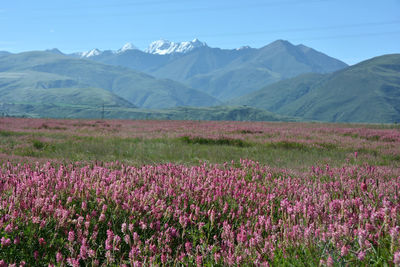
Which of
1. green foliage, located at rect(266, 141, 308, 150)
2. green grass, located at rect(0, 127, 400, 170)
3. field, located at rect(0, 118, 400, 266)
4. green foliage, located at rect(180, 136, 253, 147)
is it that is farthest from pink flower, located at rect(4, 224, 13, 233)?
green foliage, located at rect(180, 136, 253, 147)

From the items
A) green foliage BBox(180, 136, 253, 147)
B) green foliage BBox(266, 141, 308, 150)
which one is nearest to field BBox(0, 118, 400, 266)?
green foliage BBox(266, 141, 308, 150)

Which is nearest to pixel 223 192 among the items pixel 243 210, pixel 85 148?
pixel 243 210

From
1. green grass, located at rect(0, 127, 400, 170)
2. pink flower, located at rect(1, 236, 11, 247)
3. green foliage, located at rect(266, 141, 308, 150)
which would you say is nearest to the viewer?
pink flower, located at rect(1, 236, 11, 247)

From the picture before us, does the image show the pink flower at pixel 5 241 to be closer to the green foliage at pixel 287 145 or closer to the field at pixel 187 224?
the field at pixel 187 224

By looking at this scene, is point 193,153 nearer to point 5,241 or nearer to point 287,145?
point 287,145

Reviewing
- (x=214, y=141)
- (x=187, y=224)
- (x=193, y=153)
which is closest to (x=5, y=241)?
(x=187, y=224)

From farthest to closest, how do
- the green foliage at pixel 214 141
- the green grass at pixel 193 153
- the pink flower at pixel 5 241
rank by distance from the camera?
the green foliage at pixel 214 141
the green grass at pixel 193 153
the pink flower at pixel 5 241

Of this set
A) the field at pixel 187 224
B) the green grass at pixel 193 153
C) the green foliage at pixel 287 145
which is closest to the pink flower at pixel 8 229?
the field at pixel 187 224

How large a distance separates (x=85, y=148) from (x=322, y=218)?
34.6ft

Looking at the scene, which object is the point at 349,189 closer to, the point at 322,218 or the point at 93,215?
the point at 322,218

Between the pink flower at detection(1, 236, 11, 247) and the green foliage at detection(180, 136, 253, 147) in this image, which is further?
the green foliage at detection(180, 136, 253, 147)

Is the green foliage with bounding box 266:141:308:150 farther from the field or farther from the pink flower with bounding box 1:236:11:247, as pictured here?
the pink flower with bounding box 1:236:11:247

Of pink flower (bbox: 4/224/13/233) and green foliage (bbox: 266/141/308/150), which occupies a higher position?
pink flower (bbox: 4/224/13/233)

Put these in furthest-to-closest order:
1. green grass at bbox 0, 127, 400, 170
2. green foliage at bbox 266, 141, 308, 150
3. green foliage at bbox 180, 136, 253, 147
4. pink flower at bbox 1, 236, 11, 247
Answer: green foliage at bbox 180, 136, 253, 147 → green foliage at bbox 266, 141, 308, 150 → green grass at bbox 0, 127, 400, 170 → pink flower at bbox 1, 236, 11, 247
